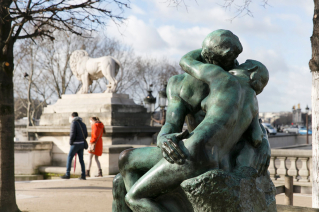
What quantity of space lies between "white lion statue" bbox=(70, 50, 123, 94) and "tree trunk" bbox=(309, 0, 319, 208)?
8.83 metres

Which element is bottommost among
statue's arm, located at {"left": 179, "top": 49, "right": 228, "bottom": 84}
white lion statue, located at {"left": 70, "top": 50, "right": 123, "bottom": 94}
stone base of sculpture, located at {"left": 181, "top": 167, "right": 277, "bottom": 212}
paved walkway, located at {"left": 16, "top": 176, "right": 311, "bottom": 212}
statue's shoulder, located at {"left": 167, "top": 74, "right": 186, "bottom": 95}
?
paved walkway, located at {"left": 16, "top": 176, "right": 311, "bottom": 212}

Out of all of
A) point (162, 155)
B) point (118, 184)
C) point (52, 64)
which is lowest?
point (118, 184)

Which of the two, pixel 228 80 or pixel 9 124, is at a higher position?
pixel 228 80

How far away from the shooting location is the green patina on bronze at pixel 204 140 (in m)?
2.29

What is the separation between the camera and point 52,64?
101 ft

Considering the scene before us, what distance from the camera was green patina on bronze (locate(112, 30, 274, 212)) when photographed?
7.53 feet

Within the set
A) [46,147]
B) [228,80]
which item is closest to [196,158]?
[228,80]

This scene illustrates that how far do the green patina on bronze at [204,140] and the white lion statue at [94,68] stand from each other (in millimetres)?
11147

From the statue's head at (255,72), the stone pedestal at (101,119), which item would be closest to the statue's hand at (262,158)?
the statue's head at (255,72)

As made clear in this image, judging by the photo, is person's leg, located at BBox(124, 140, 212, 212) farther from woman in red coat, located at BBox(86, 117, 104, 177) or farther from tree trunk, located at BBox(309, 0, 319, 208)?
woman in red coat, located at BBox(86, 117, 104, 177)

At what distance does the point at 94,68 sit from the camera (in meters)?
14.1

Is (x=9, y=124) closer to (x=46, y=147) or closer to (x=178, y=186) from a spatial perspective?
(x=178, y=186)

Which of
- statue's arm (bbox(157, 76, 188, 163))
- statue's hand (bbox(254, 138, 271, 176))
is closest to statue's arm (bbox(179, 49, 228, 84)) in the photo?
statue's arm (bbox(157, 76, 188, 163))

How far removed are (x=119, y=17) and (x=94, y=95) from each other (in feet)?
22.8
